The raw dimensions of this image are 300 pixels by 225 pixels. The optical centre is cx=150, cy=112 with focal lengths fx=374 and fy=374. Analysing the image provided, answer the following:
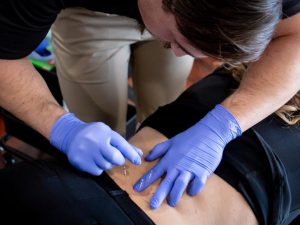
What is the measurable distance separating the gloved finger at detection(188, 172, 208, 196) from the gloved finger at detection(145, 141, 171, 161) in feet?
0.39

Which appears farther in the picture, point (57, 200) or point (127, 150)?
point (127, 150)

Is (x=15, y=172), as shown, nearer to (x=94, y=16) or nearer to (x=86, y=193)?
(x=86, y=193)

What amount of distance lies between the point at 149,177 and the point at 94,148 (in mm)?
156

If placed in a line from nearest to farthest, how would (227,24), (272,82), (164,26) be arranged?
(227,24) < (164,26) < (272,82)

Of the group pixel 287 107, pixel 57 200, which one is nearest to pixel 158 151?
pixel 57 200

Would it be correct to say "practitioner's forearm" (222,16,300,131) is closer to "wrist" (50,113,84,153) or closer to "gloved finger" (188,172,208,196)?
"gloved finger" (188,172,208,196)

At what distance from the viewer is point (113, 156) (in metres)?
0.90

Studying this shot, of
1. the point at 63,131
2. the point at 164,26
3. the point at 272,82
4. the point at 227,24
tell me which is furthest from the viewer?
the point at 272,82

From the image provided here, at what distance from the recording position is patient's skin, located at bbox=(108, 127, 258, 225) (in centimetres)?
90

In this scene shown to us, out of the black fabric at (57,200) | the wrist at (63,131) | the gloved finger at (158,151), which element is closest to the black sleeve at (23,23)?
the wrist at (63,131)

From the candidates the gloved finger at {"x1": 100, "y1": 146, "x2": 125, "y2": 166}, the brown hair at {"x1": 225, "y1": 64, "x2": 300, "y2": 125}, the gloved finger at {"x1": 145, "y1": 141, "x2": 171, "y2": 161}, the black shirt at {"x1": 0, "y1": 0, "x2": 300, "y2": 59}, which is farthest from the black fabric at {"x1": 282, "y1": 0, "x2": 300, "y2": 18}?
the gloved finger at {"x1": 100, "y1": 146, "x2": 125, "y2": 166}

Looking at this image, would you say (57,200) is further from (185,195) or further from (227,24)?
(227,24)

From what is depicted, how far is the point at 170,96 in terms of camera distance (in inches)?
62.8

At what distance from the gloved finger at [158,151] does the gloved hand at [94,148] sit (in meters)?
0.05
